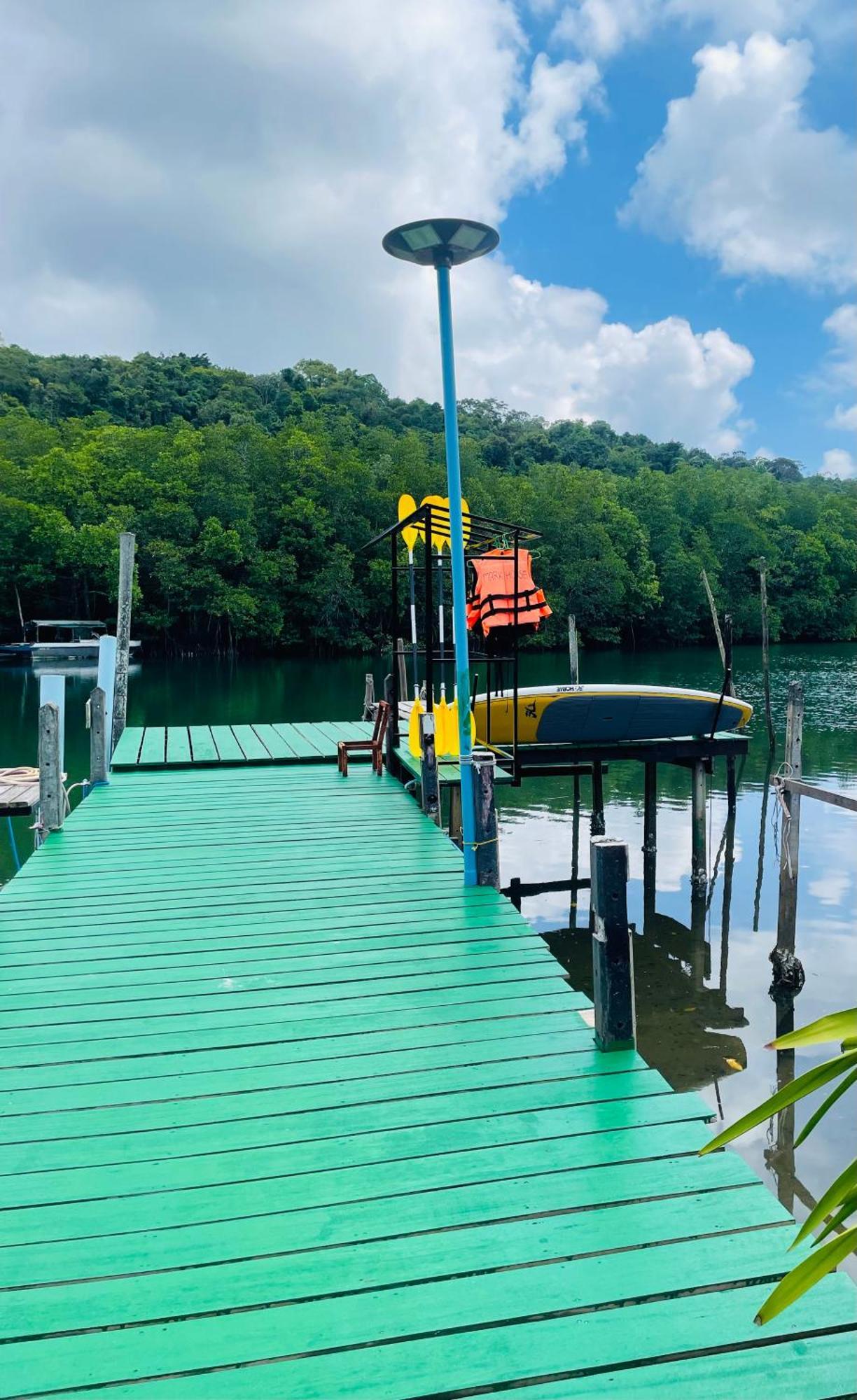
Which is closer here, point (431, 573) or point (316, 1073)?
point (316, 1073)

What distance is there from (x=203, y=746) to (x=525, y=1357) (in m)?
8.25

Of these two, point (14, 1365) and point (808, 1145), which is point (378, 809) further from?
point (14, 1365)

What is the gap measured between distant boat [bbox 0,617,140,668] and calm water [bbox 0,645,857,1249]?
43.4 ft

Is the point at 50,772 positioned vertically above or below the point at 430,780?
above

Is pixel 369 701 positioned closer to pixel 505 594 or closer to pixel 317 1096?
pixel 505 594

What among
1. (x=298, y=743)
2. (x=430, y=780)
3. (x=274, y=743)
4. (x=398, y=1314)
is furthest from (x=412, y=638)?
(x=398, y=1314)

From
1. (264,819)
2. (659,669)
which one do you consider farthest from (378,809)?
(659,669)

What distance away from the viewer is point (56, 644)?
3662 centimetres

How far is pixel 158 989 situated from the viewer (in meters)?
3.85

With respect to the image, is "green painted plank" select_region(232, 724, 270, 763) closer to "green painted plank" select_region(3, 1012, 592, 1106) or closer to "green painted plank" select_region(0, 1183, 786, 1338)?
"green painted plank" select_region(3, 1012, 592, 1106)

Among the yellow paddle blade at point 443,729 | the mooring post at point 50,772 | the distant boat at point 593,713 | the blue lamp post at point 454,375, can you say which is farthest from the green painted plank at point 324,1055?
the distant boat at point 593,713

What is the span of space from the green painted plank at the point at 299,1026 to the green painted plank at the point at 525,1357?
1.45 m

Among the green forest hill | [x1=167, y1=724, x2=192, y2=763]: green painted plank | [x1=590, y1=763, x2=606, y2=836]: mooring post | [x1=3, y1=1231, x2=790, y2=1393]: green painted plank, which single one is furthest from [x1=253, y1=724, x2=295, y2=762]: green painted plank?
the green forest hill

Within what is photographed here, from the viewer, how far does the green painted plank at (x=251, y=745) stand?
903 cm
